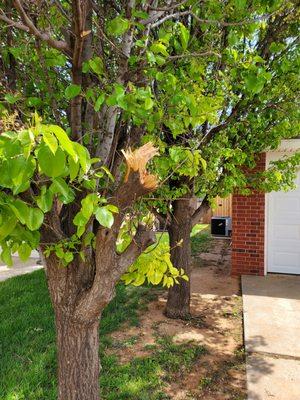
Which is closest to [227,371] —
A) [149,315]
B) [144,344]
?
[144,344]

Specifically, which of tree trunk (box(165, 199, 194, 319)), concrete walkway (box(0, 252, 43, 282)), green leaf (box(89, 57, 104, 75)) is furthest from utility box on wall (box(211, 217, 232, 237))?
green leaf (box(89, 57, 104, 75))

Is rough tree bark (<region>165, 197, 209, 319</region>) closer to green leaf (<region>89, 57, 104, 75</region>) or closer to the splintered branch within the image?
the splintered branch

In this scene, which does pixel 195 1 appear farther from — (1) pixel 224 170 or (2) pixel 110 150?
(1) pixel 224 170

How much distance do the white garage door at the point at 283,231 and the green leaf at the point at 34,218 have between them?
7280 mm

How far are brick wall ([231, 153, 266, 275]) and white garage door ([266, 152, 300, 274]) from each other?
28 centimetres

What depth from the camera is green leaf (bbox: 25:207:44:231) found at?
4.78ft

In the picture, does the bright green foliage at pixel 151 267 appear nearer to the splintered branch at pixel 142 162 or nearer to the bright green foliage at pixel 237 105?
the splintered branch at pixel 142 162

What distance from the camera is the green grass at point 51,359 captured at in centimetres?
361

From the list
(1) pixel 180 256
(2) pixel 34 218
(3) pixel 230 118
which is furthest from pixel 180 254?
(2) pixel 34 218

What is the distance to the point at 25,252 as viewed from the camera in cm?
177

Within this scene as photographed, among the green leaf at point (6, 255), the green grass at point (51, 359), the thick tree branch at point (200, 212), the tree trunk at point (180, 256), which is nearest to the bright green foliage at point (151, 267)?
the green leaf at point (6, 255)

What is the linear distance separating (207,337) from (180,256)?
4.04ft

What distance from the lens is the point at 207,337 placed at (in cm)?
496

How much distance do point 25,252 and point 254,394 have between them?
285 centimetres
